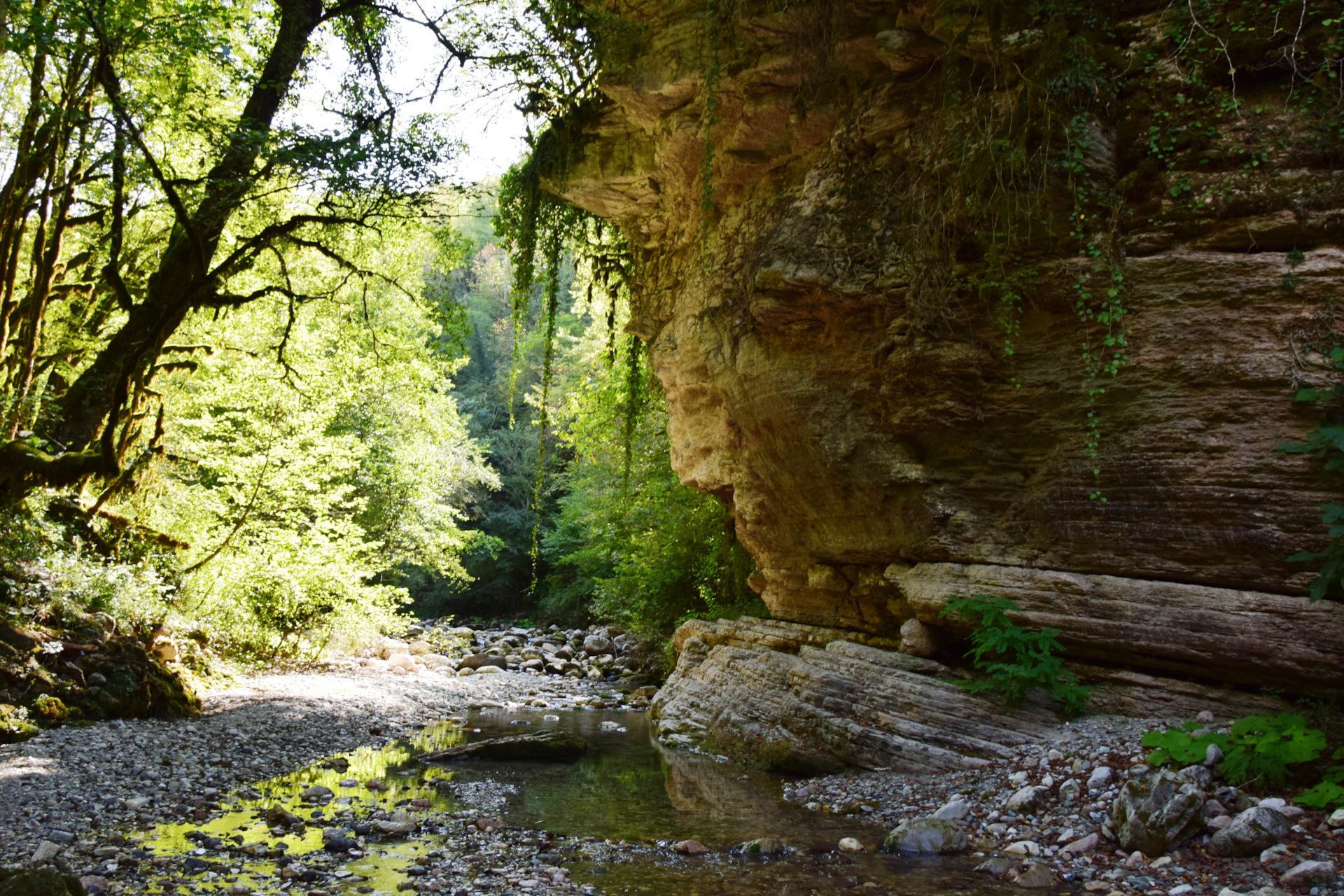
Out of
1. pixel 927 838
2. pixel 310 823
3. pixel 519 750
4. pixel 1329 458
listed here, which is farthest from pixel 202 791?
pixel 1329 458

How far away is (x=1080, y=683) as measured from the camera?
657cm

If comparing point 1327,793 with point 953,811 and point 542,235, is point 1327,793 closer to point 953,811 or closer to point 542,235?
point 953,811

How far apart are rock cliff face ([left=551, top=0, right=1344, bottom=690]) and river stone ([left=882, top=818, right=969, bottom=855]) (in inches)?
91.9

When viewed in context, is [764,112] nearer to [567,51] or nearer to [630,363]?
[567,51]

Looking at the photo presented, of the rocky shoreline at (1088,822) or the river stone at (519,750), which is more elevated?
the rocky shoreline at (1088,822)

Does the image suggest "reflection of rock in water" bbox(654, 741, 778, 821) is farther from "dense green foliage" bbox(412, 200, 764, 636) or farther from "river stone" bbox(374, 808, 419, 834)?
"dense green foliage" bbox(412, 200, 764, 636)

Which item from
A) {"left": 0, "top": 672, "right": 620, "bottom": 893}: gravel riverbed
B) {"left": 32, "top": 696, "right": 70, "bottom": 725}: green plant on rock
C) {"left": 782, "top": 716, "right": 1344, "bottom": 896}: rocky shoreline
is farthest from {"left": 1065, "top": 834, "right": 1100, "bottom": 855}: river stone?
{"left": 32, "top": 696, "right": 70, "bottom": 725}: green plant on rock

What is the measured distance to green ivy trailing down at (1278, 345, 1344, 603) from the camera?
4.81 meters

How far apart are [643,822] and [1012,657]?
11.2 ft

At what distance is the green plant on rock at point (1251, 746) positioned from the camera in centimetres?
462

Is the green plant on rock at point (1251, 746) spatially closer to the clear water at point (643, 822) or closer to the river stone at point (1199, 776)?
the river stone at point (1199, 776)

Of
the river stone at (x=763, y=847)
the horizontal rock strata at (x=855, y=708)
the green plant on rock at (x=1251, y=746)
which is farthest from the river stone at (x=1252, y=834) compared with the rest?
the river stone at (x=763, y=847)

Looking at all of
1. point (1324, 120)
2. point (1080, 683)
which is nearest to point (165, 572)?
point (1080, 683)

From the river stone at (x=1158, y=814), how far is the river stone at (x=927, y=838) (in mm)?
934
